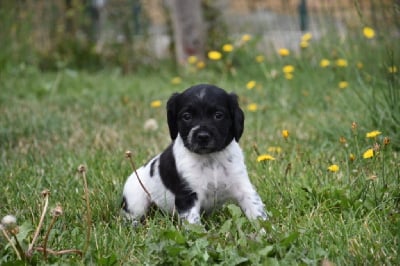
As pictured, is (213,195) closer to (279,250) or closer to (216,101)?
(216,101)

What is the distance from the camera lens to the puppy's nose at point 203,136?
3578mm

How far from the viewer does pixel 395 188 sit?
373 cm

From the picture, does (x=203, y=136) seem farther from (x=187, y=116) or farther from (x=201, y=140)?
(x=187, y=116)

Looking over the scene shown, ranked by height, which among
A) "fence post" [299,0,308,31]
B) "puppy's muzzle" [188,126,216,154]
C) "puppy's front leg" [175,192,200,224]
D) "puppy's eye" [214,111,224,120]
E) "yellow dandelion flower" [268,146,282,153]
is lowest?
"fence post" [299,0,308,31]

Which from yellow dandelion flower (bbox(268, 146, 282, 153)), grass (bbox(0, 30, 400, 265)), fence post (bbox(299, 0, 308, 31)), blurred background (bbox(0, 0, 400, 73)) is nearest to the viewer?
grass (bbox(0, 30, 400, 265))

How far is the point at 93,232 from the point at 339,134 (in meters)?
2.73

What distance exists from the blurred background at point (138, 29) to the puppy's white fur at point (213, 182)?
6.42m

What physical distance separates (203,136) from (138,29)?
8642 mm

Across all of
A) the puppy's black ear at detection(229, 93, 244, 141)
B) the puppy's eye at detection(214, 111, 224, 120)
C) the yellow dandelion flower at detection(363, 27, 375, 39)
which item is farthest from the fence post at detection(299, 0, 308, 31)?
the puppy's eye at detection(214, 111, 224, 120)

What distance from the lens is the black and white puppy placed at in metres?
3.68

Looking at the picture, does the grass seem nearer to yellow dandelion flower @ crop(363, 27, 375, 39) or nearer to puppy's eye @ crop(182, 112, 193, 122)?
yellow dandelion flower @ crop(363, 27, 375, 39)

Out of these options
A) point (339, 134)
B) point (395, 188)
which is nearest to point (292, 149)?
point (339, 134)

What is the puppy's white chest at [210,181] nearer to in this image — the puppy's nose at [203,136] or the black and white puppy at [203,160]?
the black and white puppy at [203,160]

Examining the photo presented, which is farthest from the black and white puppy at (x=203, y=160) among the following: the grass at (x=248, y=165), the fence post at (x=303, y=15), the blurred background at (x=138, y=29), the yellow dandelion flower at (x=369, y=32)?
the fence post at (x=303, y=15)
